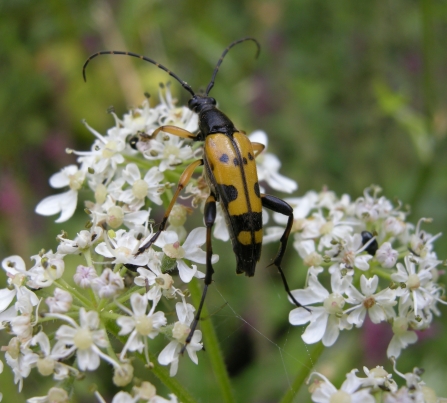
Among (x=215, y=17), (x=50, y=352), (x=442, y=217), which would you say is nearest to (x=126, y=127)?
(x=50, y=352)

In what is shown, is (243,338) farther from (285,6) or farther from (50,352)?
(285,6)

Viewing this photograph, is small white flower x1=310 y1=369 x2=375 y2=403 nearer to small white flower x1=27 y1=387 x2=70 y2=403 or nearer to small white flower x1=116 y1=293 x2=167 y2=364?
small white flower x1=116 y1=293 x2=167 y2=364

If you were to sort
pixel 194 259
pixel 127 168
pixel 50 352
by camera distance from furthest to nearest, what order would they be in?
pixel 127 168 < pixel 194 259 < pixel 50 352

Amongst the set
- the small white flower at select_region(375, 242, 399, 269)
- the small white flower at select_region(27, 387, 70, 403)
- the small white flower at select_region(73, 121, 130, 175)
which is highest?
the small white flower at select_region(73, 121, 130, 175)

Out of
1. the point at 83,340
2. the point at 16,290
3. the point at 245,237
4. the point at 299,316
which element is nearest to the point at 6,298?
the point at 16,290

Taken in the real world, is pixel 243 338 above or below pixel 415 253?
below

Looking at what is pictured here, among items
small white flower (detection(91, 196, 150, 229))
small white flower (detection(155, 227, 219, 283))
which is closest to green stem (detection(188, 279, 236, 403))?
small white flower (detection(155, 227, 219, 283))

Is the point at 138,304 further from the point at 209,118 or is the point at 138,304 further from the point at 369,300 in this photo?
the point at 209,118
